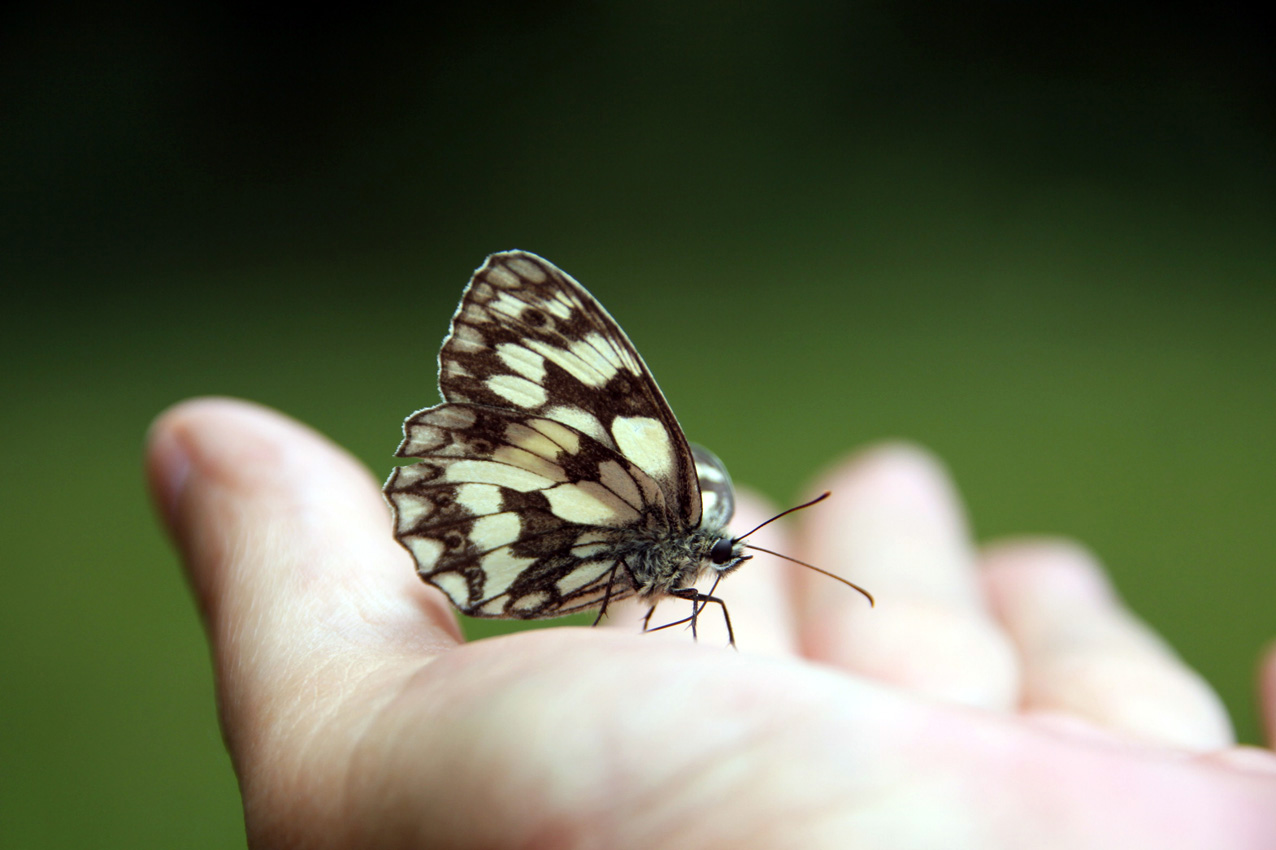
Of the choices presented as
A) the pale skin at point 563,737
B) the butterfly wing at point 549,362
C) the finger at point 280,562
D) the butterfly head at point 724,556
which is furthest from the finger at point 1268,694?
the finger at point 280,562

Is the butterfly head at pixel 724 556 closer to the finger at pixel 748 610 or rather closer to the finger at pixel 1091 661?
the finger at pixel 748 610

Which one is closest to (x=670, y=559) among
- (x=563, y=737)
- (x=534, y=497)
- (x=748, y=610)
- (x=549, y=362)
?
(x=534, y=497)

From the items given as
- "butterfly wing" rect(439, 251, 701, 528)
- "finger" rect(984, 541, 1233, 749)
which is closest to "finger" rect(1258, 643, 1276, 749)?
"finger" rect(984, 541, 1233, 749)

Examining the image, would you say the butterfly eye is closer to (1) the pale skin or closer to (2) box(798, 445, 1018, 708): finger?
(1) the pale skin

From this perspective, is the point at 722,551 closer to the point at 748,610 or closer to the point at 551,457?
the point at 551,457

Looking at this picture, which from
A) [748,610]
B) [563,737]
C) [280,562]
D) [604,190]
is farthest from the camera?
[604,190]

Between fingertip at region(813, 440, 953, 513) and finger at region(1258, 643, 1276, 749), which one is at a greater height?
fingertip at region(813, 440, 953, 513)

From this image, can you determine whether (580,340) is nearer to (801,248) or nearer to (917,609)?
(917,609)
